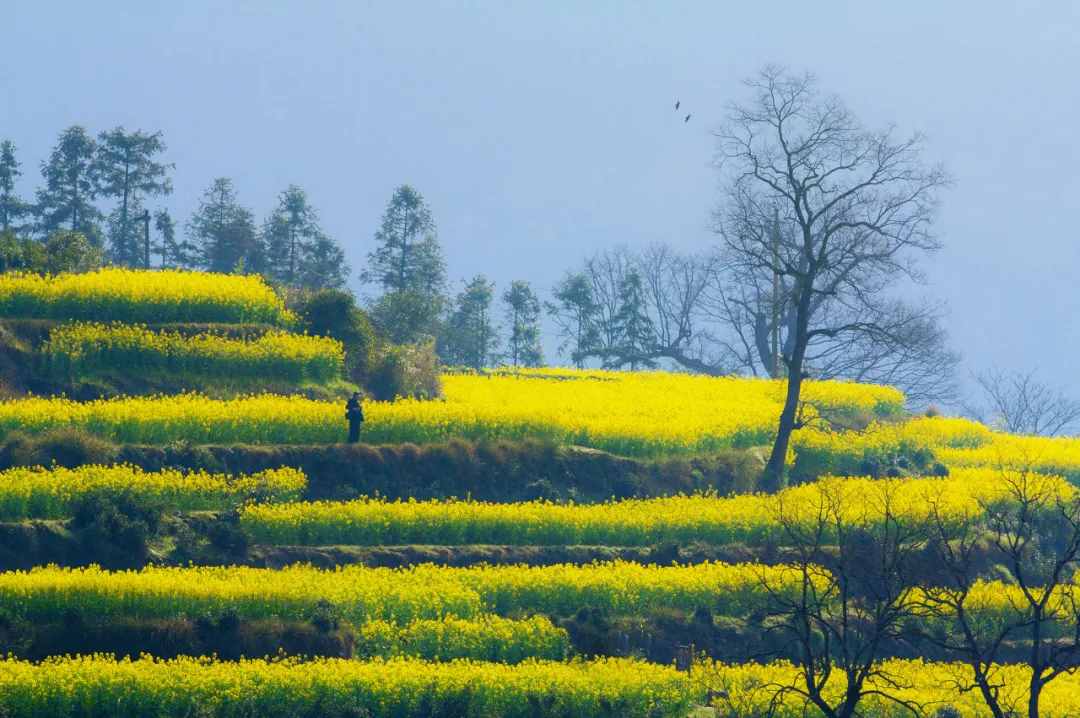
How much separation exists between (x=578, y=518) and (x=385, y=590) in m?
8.22

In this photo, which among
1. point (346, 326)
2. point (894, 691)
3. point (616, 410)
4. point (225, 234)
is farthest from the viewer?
point (225, 234)

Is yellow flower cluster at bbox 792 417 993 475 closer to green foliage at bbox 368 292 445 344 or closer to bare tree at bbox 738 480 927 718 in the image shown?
bare tree at bbox 738 480 927 718

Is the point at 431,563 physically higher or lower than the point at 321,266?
lower

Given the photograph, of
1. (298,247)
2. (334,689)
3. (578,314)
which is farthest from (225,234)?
(334,689)

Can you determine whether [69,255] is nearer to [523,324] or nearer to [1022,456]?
[1022,456]

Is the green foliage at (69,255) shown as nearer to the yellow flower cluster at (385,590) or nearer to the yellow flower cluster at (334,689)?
the yellow flower cluster at (385,590)

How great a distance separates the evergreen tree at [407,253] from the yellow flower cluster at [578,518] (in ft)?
144

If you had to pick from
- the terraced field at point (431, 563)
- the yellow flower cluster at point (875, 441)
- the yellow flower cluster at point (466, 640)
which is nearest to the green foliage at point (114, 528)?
the terraced field at point (431, 563)

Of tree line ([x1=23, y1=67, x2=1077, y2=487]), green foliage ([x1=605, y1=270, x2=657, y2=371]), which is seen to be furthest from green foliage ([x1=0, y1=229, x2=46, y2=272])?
green foliage ([x1=605, y1=270, x2=657, y2=371])

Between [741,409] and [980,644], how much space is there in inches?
762

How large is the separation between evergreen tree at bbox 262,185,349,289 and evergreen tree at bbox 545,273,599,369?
14965 mm

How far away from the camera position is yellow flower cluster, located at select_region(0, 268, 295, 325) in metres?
52.7

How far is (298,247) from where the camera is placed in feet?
304

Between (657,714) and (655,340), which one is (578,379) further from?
(657,714)
